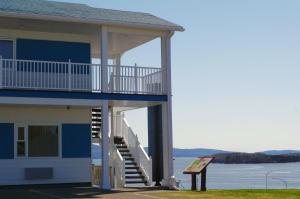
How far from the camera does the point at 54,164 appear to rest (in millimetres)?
25297

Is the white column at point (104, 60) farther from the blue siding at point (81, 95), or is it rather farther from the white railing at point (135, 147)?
the white railing at point (135, 147)

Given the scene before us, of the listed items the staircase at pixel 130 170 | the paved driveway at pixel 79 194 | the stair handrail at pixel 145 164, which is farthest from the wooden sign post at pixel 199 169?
the paved driveway at pixel 79 194

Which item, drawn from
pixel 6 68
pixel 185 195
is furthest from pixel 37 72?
pixel 185 195

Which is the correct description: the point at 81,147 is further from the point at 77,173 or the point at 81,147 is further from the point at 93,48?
the point at 93,48

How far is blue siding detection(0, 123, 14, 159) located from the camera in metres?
24.6

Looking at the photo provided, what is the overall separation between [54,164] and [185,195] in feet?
22.0

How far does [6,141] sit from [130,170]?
17.1ft

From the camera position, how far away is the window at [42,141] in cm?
2522

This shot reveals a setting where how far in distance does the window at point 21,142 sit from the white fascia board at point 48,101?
8.89 feet

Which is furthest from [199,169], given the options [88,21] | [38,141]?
[88,21]

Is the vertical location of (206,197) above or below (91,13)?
below

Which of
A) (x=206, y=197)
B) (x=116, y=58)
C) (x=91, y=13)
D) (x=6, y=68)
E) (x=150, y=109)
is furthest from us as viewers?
(x=116, y=58)

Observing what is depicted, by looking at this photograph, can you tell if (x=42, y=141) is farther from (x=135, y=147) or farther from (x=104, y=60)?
(x=104, y=60)

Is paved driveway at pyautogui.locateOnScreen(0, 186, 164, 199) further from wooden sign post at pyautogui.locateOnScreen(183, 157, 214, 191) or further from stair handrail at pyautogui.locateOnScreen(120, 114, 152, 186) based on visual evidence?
stair handrail at pyautogui.locateOnScreen(120, 114, 152, 186)
